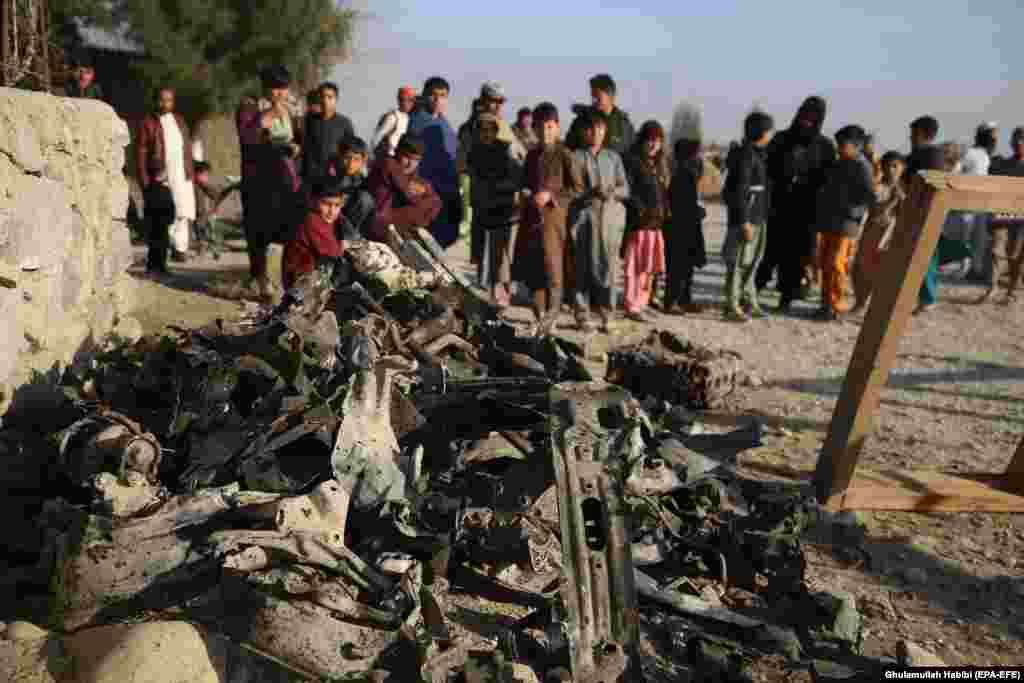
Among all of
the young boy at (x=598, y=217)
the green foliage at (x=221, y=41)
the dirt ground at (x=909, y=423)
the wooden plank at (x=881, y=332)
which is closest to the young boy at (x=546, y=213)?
the young boy at (x=598, y=217)

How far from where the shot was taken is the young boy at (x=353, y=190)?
23.4 ft

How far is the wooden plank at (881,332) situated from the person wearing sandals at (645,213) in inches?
171

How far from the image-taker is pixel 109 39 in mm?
18062

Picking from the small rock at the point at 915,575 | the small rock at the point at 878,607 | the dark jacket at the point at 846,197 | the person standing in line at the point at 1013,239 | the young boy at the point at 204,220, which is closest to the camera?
the small rock at the point at 878,607

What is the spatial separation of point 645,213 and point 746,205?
1077mm

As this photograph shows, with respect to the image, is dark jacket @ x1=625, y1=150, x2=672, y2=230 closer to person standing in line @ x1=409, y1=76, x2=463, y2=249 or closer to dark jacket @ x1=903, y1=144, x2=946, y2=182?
person standing in line @ x1=409, y1=76, x2=463, y2=249

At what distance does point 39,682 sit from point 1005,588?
13.0ft

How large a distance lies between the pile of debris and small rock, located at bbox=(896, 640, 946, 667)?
0.65 feet

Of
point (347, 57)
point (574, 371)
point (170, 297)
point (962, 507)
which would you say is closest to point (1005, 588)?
point (962, 507)

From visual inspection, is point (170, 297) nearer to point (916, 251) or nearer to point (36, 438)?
point (36, 438)

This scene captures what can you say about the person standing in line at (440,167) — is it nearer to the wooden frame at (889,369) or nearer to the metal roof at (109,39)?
the wooden frame at (889,369)

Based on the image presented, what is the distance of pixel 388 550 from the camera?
3.15 meters

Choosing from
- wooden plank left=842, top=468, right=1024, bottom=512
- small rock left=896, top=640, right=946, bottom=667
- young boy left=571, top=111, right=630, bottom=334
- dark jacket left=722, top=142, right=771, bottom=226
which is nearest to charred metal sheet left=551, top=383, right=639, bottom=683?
small rock left=896, top=640, right=946, bottom=667

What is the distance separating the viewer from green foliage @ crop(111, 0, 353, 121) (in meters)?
17.6
